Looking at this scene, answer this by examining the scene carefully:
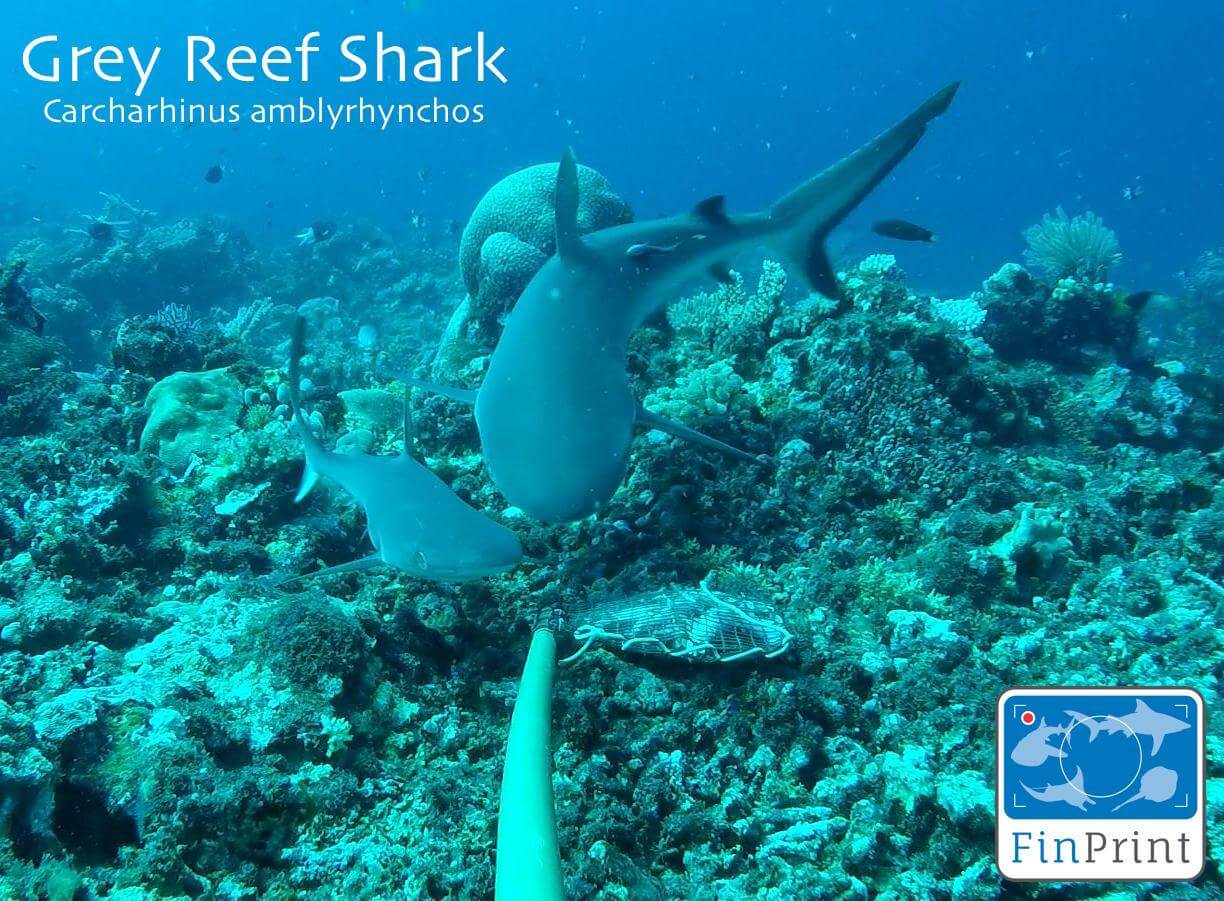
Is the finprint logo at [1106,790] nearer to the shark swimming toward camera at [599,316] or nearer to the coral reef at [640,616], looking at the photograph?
the coral reef at [640,616]

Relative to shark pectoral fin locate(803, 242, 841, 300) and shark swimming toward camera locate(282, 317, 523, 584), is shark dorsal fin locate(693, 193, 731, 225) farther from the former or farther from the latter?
shark swimming toward camera locate(282, 317, 523, 584)

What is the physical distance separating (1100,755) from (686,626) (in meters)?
1.56

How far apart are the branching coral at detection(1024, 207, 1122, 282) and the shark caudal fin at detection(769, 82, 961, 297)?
27.2 ft

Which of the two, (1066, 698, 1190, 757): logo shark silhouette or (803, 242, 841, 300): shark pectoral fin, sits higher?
(803, 242, 841, 300): shark pectoral fin

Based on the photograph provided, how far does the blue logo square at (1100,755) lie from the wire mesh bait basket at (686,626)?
0.96 meters

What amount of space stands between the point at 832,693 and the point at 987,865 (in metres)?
0.83

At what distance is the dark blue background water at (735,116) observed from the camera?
263 ft

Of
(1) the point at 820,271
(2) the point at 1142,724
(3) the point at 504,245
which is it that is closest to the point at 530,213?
(3) the point at 504,245

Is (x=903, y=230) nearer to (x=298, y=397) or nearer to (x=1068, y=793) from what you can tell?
(x=1068, y=793)

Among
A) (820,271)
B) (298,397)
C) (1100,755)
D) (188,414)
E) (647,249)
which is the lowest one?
(1100,755)

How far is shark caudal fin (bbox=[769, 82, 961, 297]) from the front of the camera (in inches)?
152

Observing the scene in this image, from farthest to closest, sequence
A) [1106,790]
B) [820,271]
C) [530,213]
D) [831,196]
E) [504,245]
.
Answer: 1. [530,213]
2. [504,245]
3. [820,271]
4. [831,196]
5. [1106,790]

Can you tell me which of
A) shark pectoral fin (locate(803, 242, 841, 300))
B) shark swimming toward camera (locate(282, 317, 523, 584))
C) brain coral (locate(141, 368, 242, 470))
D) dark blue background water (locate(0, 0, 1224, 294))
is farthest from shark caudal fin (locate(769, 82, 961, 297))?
dark blue background water (locate(0, 0, 1224, 294))

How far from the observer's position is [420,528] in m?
2.82
